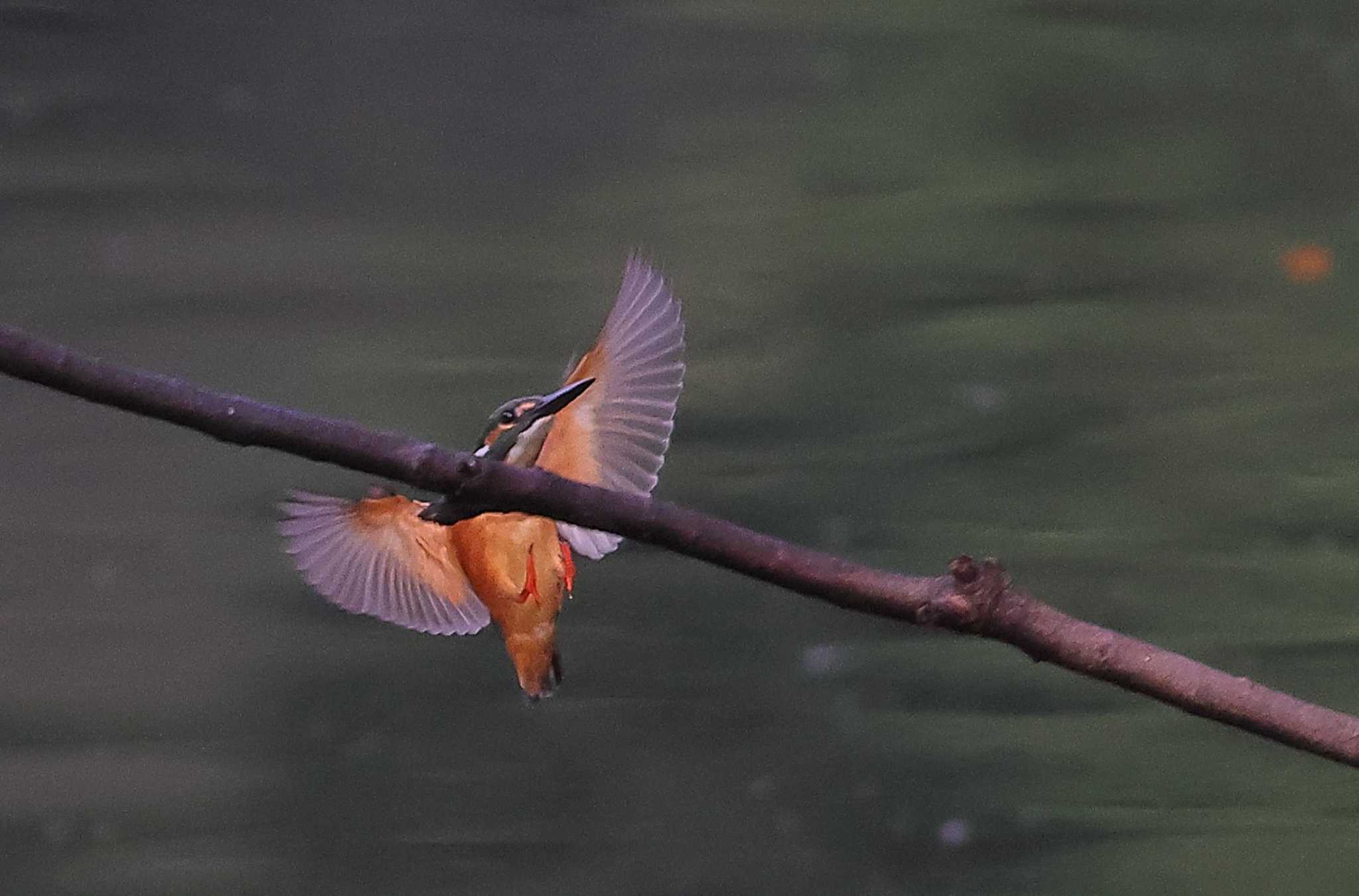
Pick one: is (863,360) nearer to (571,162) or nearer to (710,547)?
(571,162)

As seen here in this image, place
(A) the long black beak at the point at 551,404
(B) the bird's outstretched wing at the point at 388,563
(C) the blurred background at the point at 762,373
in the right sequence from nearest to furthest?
(A) the long black beak at the point at 551,404 < (B) the bird's outstretched wing at the point at 388,563 < (C) the blurred background at the point at 762,373

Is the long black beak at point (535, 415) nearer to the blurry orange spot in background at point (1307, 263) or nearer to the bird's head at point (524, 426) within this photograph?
the bird's head at point (524, 426)

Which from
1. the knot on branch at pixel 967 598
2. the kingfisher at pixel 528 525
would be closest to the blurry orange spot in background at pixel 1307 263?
the kingfisher at pixel 528 525

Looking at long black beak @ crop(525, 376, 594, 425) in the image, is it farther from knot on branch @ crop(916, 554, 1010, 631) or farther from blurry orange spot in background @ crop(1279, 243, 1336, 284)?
blurry orange spot in background @ crop(1279, 243, 1336, 284)

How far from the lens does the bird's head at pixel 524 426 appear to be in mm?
525

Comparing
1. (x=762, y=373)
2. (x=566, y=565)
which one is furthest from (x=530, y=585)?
(x=762, y=373)

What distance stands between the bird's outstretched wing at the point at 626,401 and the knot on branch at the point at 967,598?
178 millimetres

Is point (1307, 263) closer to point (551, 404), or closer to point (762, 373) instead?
point (762, 373)

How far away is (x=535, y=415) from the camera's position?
1.74ft

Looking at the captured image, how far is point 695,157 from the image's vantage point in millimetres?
1217

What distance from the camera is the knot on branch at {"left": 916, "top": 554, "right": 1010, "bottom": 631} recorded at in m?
0.45

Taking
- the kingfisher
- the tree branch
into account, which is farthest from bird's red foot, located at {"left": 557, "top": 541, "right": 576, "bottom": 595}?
the tree branch

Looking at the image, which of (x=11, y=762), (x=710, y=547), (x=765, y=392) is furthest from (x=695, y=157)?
(x=710, y=547)

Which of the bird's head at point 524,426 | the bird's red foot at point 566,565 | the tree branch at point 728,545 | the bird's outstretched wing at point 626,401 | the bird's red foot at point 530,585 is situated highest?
the bird's outstretched wing at point 626,401
